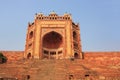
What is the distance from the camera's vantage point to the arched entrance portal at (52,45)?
1563 inches

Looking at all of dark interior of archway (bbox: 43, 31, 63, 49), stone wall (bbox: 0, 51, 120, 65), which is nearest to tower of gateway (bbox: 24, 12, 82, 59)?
dark interior of archway (bbox: 43, 31, 63, 49)

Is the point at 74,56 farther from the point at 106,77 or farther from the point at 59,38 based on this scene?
the point at 106,77

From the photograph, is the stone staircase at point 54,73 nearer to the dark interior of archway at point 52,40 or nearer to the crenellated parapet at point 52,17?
the dark interior of archway at point 52,40

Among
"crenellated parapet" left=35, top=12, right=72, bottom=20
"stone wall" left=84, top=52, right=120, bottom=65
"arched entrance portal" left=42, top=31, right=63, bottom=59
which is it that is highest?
"crenellated parapet" left=35, top=12, right=72, bottom=20

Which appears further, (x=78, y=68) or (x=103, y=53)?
(x=103, y=53)

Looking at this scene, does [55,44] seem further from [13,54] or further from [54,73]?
[54,73]

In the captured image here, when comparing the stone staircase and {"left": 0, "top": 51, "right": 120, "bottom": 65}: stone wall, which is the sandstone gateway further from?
the stone staircase

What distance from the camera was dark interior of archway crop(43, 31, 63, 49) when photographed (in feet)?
133

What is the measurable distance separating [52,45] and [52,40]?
788mm

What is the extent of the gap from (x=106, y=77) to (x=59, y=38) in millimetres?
19347

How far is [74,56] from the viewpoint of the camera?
3809cm

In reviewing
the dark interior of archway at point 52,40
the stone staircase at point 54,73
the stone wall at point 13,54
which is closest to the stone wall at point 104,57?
the dark interior of archway at point 52,40

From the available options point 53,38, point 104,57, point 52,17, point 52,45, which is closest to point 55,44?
point 52,45

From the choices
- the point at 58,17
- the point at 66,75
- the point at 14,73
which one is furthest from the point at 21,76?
the point at 58,17
